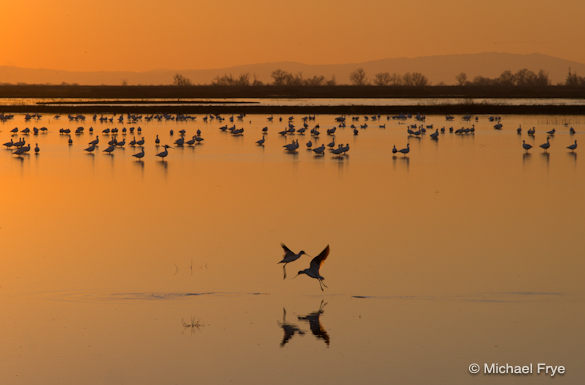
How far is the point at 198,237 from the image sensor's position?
53.9 feet

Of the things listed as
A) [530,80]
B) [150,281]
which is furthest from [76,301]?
[530,80]

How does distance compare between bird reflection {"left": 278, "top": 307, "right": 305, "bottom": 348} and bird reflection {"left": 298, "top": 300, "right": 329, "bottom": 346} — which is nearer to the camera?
bird reflection {"left": 278, "top": 307, "right": 305, "bottom": 348}

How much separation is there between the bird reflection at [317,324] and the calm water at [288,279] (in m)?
0.04

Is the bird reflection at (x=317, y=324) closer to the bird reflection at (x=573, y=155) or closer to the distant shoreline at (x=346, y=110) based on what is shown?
the bird reflection at (x=573, y=155)

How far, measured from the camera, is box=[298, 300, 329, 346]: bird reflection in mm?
10849

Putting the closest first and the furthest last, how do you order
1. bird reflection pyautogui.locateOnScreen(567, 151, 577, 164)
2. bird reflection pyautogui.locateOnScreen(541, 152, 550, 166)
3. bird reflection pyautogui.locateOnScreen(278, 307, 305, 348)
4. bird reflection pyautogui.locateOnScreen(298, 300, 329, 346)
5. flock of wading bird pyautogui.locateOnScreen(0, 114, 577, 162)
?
1. bird reflection pyautogui.locateOnScreen(278, 307, 305, 348)
2. bird reflection pyautogui.locateOnScreen(298, 300, 329, 346)
3. bird reflection pyautogui.locateOnScreen(567, 151, 577, 164)
4. bird reflection pyautogui.locateOnScreen(541, 152, 550, 166)
5. flock of wading bird pyautogui.locateOnScreen(0, 114, 577, 162)

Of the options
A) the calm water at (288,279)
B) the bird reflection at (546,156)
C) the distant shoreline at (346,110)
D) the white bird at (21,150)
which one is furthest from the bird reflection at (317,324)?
the distant shoreline at (346,110)

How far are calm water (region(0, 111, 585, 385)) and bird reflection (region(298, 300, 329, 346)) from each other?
0.12ft

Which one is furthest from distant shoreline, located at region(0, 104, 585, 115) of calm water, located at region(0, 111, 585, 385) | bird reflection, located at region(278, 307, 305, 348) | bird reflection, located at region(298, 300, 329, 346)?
bird reflection, located at region(278, 307, 305, 348)

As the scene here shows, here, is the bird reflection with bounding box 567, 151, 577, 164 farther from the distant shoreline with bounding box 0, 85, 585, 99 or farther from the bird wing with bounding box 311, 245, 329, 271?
the distant shoreline with bounding box 0, 85, 585, 99

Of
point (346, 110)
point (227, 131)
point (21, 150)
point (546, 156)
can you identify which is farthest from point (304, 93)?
point (546, 156)

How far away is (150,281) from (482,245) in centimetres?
538

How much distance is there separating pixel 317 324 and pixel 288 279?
214 cm

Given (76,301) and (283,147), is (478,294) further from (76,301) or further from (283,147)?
(283,147)
